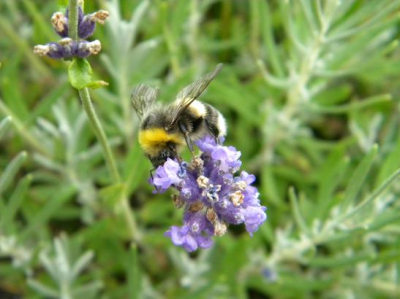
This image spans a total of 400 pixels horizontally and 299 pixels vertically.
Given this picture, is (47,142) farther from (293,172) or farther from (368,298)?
(368,298)

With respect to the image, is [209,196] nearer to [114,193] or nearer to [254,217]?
[254,217]

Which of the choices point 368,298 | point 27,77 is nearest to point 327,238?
point 368,298

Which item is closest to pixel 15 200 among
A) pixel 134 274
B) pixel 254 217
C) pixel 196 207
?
pixel 134 274

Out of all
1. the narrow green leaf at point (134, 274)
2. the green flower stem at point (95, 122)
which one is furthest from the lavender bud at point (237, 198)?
the narrow green leaf at point (134, 274)

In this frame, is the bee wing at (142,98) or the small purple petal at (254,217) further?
the bee wing at (142,98)

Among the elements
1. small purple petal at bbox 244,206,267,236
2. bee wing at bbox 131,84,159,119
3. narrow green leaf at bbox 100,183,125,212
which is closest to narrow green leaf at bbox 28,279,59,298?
narrow green leaf at bbox 100,183,125,212

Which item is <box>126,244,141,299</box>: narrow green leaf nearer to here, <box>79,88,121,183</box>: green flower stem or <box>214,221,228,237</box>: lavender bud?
<box>79,88,121,183</box>: green flower stem

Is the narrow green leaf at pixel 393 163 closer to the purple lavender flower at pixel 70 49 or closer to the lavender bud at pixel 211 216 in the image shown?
the lavender bud at pixel 211 216

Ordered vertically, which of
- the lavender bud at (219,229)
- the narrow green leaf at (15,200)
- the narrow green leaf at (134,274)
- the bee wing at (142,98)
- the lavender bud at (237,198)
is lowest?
the lavender bud at (219,229)
